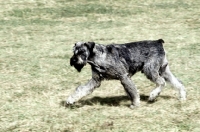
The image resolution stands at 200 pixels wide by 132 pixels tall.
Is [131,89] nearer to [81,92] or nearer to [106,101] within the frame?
[106,101]

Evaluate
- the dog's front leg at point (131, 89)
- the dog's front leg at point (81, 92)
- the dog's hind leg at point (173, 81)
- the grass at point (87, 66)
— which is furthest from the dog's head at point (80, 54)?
the dog's hind leg at point (173, 81)

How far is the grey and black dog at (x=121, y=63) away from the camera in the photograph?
28.8 ft

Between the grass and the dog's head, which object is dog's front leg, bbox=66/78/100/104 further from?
the dog's head

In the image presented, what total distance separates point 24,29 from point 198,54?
9.67 meters

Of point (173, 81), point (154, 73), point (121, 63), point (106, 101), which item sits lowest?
point (106, 101)

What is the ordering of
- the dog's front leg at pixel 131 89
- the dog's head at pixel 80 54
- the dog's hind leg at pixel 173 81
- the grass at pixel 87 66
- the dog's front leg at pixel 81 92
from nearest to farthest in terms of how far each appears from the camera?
the grass at pixel 87 66
the dog's head at pixel 80 54
the dog's front leg at pixel 131 89
the dog's front leg at pixel 81 92
the dog's hind leg at pixel 173 81

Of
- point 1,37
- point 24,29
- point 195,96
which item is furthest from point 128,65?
point 24,29

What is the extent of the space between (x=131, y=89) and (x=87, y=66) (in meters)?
4.48

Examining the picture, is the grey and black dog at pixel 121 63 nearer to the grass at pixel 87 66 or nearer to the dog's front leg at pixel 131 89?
the dog's front leg at pixel 131 89

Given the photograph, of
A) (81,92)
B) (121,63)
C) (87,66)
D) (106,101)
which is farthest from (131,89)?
(87,66)

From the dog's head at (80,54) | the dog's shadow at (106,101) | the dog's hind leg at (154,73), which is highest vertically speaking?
the dog's head at (80,54)

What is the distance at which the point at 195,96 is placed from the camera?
9781 mm

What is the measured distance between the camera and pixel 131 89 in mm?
8922

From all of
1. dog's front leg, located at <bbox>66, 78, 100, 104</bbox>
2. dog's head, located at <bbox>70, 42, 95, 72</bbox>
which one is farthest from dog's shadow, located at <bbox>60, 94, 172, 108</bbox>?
dog's head, located at <bbox>70, 42, 95, 72</bbox>
